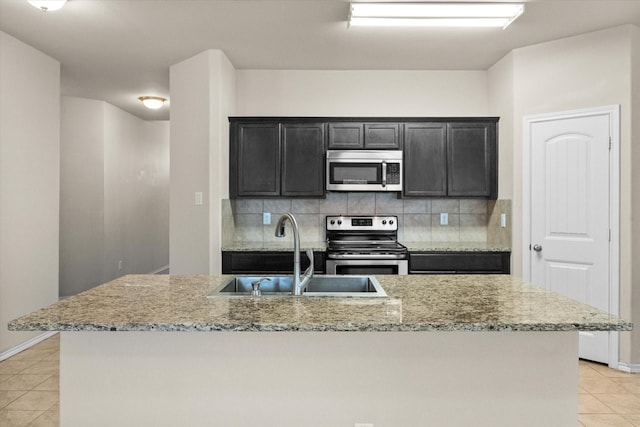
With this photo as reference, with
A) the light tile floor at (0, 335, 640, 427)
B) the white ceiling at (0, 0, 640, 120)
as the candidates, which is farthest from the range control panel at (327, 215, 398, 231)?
the light tile floor at (0, 335, 640, 427)

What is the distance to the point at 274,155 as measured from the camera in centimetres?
441

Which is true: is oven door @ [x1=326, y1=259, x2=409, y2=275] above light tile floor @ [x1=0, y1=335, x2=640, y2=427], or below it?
above

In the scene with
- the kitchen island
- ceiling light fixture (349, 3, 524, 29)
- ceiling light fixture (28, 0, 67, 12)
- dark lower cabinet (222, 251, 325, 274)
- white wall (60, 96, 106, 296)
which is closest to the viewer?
the kitchen island

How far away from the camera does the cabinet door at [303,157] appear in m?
4.41

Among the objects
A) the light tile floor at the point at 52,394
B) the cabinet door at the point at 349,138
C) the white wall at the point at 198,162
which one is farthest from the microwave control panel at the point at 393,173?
the light tile floor at the point at 52,394

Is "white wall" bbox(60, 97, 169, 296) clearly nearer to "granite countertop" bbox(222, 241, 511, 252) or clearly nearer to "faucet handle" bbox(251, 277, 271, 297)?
"granite countertop" bbox(222, 241, 511, 252)

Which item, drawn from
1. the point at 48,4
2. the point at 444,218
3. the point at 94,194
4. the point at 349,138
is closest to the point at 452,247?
the point at 444,218

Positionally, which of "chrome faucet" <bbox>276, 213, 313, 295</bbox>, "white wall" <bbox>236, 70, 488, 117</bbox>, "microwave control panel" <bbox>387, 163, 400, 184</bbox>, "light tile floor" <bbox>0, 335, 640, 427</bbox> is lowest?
"light tile floor" <bbox>0, 335, 640, 427</bbox>

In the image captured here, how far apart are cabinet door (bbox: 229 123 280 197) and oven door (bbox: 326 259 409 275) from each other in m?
0.95

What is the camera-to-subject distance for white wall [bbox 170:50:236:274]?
13.4 feet

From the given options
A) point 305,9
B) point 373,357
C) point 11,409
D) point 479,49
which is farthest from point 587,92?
point 11,409

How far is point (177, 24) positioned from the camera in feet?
11.5

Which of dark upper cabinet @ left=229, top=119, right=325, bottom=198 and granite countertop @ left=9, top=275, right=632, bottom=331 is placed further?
dark upper cabinet @ left=229, top=119, right=325, bottom=198

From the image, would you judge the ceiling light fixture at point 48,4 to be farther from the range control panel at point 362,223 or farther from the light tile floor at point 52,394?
the range control panel at point 362,223
